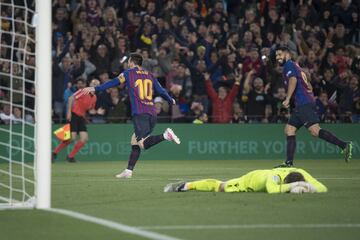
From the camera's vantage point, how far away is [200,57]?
2588 centimetres

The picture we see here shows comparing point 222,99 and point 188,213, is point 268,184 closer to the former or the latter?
point 188,213

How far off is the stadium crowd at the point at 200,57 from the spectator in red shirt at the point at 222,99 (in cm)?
2

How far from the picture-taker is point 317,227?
9023 millimetres

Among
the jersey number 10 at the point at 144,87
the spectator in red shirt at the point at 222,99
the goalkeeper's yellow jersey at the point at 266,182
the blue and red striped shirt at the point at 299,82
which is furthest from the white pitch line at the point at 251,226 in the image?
the spectator in red shirt at the point at 222,99

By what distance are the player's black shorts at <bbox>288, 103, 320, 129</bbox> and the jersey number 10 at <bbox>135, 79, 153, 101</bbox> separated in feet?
8.93

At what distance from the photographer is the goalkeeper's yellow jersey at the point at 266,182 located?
12.2m

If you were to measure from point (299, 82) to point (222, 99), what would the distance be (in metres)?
7.51

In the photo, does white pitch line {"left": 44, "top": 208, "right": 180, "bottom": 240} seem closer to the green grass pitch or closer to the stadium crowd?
the green grass pitch

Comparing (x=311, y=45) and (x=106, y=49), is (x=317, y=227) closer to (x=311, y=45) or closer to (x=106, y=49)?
(x=106, y=49)

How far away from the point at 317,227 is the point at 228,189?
12.5 feet

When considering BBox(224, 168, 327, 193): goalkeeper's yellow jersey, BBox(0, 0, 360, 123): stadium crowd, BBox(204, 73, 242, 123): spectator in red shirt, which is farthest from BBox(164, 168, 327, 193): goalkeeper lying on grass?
BBox(204, 73, 242, 123): spectator in red shirt

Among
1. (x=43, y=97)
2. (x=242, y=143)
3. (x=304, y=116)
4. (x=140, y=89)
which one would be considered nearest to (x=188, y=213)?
(x=43, y=97)

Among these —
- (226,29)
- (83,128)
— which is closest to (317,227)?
(83,128)

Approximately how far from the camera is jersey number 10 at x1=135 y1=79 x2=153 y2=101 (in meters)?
17.0
